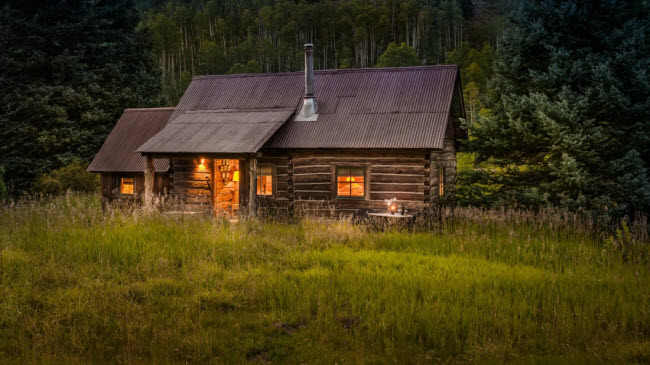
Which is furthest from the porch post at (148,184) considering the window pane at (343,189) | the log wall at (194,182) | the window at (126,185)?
the window pane at (343,189)

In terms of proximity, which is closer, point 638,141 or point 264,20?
point 638,141

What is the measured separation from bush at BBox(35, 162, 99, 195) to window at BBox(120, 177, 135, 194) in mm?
5614

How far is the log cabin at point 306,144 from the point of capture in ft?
50.6

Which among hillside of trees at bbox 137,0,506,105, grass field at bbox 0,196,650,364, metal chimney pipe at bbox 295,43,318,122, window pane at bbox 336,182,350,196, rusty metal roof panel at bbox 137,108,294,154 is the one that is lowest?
grass field at bbox 0,196,650,364

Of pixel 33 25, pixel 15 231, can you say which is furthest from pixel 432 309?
pixel 33 25

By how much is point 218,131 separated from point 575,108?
38.9 feet

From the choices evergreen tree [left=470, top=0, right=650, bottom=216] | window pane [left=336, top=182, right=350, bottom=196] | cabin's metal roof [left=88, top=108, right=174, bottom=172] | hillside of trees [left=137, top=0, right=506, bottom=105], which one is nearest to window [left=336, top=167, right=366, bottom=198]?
window pane [left=336, top=182, right=350, bottom=196]

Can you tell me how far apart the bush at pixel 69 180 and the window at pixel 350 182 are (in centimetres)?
1500

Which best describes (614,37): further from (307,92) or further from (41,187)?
(41,187)

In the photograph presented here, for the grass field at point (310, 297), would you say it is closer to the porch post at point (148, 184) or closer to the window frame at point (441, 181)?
the porch post at point (148, 184)

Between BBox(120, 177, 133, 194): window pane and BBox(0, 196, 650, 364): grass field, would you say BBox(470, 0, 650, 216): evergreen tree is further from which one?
BBox(120, 177, 133, 194): window pane

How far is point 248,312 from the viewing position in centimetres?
672

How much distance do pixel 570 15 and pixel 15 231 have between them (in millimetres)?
16657

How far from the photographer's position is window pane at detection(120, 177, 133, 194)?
19.5m
